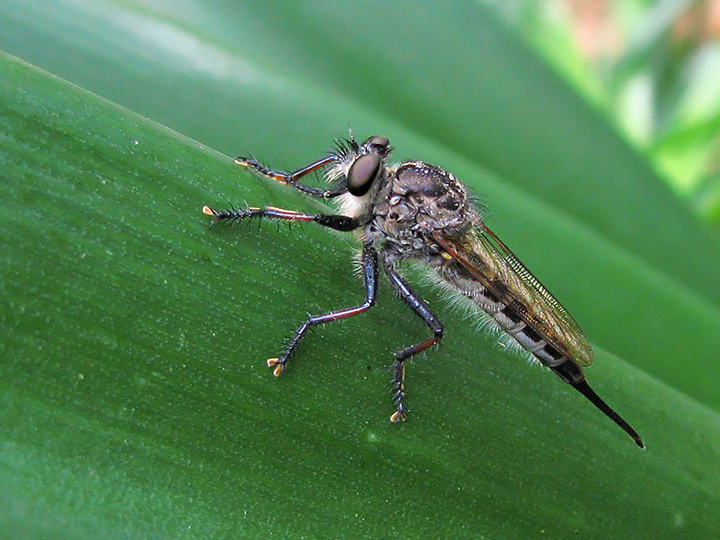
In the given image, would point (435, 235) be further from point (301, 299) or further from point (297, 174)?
point (301, 299)

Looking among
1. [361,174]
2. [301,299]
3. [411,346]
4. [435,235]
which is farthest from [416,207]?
[301,299]

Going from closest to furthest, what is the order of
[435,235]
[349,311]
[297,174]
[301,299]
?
[301,299], [349,311], [297,174], [435,235]

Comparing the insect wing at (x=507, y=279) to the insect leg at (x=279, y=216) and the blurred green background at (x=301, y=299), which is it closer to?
the blurred green background at (x=301, y=299)

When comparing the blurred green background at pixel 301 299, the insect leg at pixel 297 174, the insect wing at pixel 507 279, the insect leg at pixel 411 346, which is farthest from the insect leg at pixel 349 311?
the insect wing at pixel 507 279

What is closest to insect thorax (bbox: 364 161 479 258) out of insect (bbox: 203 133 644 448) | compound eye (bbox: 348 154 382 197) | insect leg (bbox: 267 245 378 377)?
insect (bbox: 203 133 644 448)

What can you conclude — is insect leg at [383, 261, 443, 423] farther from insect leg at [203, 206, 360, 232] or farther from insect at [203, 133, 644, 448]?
insect leg at [203, 206, 360, 232]

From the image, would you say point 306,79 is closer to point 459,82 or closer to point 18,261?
point 459,82
